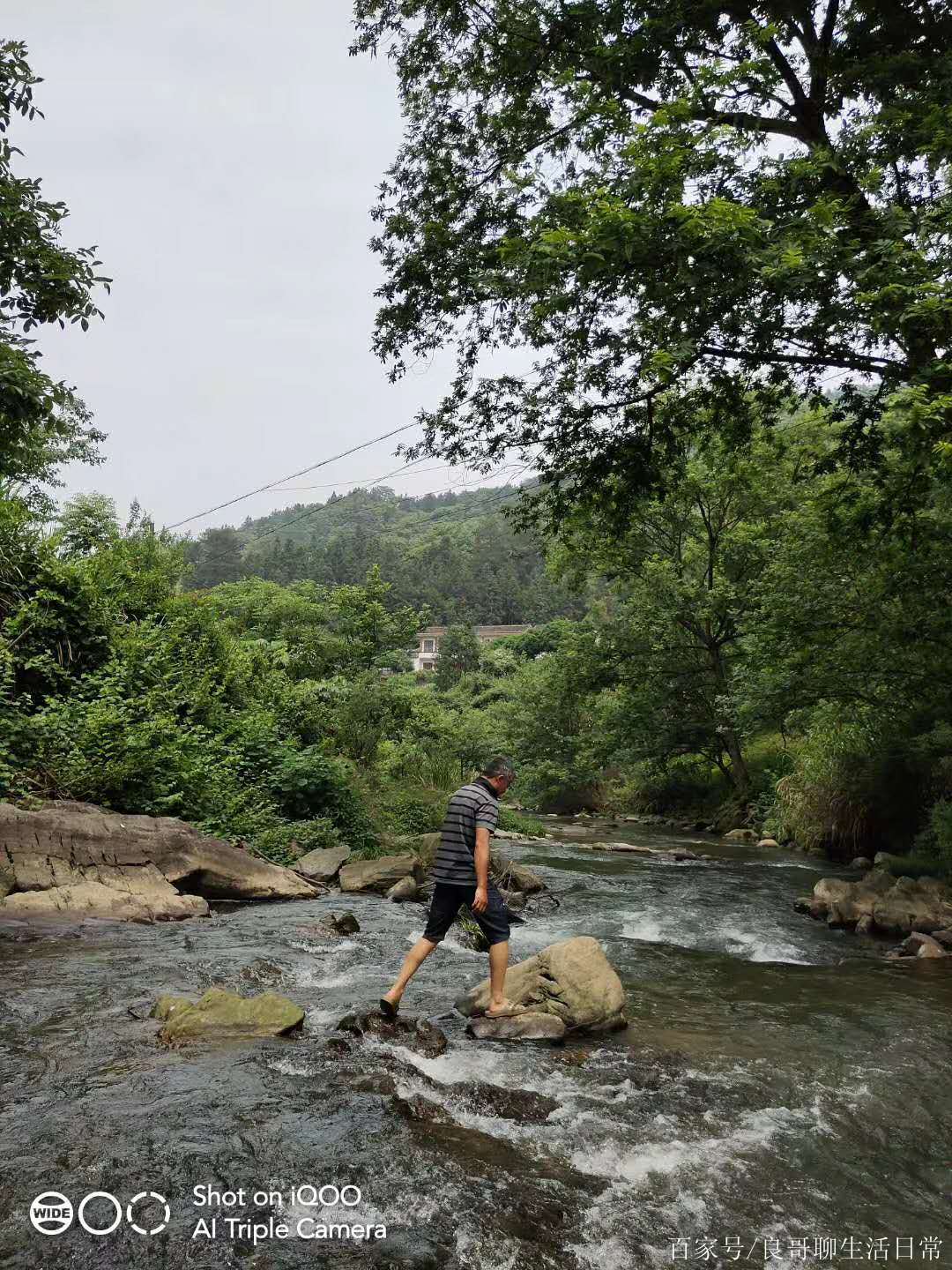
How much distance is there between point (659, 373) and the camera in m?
8.02

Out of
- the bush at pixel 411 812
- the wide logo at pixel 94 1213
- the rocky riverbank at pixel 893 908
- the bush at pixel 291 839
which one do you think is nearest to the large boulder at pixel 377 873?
the bush at pixel 291 839

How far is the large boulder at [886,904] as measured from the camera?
1045 cm

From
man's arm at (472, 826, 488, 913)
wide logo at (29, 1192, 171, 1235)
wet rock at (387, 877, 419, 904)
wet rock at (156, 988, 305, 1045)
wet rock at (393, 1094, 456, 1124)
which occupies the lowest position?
wet rock at (387, 877, 419, 904)

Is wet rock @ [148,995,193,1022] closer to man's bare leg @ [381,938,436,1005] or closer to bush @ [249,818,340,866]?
man's bare leg @ [381,938,436,1005]

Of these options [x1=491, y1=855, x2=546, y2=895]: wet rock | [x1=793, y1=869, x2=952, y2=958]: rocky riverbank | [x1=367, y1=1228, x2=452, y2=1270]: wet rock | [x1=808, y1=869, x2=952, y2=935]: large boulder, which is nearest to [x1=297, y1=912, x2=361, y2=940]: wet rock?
[x1=491, y1=855, x2=546, y2=895]: wet rock

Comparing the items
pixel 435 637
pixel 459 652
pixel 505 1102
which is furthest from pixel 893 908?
pixel 435 637

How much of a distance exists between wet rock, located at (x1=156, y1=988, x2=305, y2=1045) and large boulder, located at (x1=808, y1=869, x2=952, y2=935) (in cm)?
836

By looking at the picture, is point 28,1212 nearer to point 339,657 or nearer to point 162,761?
point 162,761

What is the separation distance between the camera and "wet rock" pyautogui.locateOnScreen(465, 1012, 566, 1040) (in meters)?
5.92

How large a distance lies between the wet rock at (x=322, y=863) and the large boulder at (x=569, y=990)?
19.0 ft

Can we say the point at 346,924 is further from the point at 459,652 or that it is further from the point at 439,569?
the point at 439,569

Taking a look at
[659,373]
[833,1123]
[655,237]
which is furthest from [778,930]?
[655,237]

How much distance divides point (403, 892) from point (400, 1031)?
19.6ft

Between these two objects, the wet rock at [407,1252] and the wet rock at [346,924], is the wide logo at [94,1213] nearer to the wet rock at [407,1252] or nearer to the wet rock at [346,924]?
the wet rock at [407,1252]
